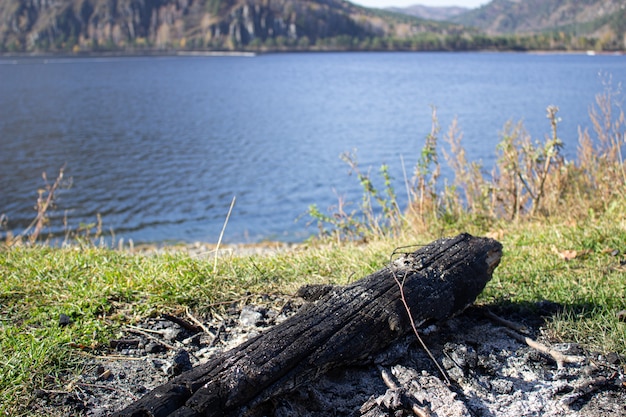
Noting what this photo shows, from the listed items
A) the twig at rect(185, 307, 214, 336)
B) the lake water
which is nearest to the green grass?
the twig at rect(185, 307, 214, 336)

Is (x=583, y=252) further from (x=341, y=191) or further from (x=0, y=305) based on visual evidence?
(x=341, y=191)

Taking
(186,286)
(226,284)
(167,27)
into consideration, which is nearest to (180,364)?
(186,286)

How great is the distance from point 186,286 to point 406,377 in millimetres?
Answer: 1944

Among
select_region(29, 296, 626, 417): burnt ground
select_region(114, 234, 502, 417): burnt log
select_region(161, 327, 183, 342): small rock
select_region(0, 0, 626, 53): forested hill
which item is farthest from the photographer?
select_region(0, 0, 626, 53): forested hill

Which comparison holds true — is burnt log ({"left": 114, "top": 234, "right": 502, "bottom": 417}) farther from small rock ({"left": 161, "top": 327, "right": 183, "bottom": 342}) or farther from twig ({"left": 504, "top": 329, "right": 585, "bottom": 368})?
small rock ({"left": 161, "top": 327, "right": 183, "bottom": 342})

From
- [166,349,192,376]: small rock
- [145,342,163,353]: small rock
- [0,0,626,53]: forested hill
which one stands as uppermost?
[0,0,626,53]: forested hill

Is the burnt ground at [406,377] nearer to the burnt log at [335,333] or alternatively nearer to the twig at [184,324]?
the twig at [184,324]

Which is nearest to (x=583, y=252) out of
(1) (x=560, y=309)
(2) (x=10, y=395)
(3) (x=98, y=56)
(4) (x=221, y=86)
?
(1) (x=560, y=309)

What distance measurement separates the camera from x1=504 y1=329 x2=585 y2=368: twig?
354 cm

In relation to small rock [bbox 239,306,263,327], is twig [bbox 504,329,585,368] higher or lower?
higher

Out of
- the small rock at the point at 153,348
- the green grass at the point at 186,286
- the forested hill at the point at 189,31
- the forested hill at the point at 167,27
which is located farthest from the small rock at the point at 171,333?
the forested hill at the point at 167,27

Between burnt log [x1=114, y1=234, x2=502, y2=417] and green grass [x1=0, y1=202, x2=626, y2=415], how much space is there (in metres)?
0.62

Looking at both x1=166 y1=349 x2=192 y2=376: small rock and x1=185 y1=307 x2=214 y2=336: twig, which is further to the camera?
x1=185 y1=307 x2=214 y2=336: twig

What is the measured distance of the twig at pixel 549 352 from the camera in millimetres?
3541
